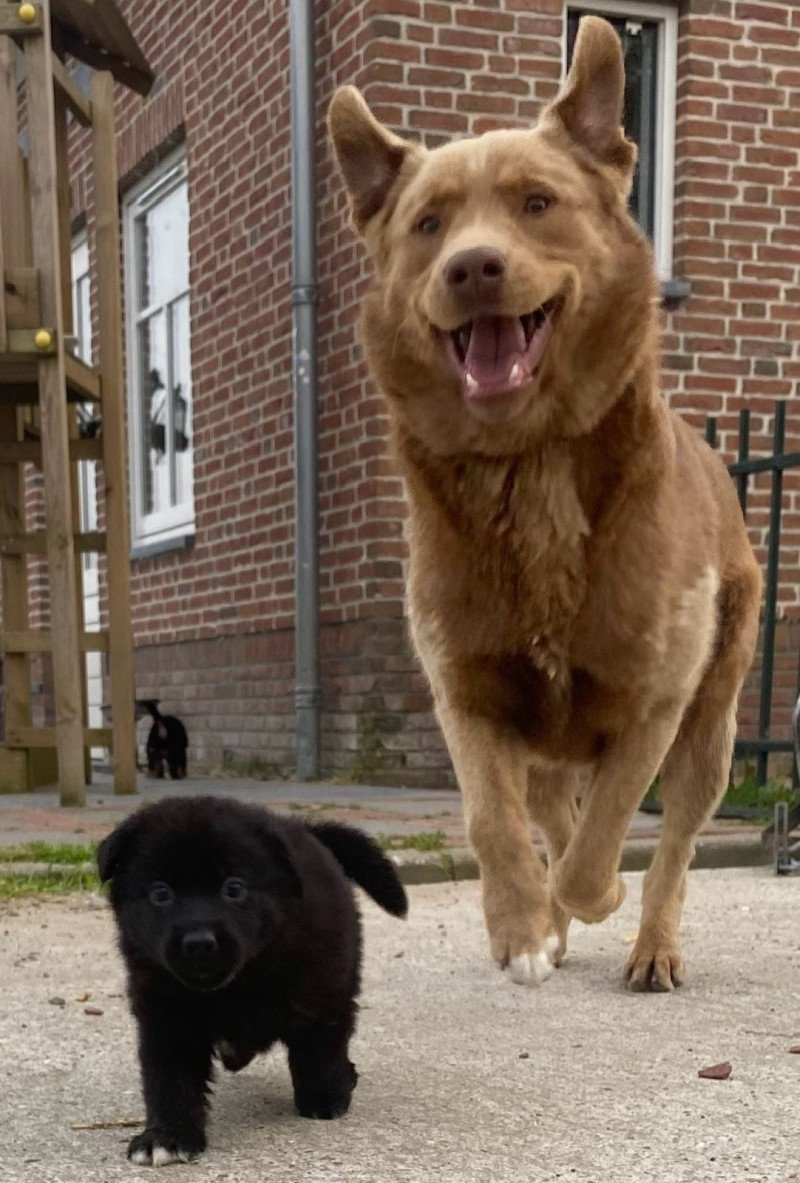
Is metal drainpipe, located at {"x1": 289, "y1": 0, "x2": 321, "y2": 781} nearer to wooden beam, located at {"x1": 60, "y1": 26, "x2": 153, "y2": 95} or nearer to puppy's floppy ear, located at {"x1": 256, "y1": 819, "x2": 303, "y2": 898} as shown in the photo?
wooden beam, located at {"x1": 60, "y1": 26, "x2": 153, "y2": 95}

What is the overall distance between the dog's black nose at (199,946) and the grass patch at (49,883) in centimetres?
244

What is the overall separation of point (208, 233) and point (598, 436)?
22.5ft

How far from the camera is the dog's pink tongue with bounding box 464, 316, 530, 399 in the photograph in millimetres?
2605

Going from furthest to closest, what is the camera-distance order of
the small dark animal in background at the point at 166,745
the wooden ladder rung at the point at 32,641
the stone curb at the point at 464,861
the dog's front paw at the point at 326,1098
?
the small dark animal in background at the point at 166,745, the wooden ladder rung at the point at 32,641, the stone curb at the point at 464,861, the dog's front paw at the point at 326,1098

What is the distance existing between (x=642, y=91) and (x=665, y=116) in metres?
0.18

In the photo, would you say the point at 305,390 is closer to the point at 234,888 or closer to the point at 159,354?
the point at 159,354

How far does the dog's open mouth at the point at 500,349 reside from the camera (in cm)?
261

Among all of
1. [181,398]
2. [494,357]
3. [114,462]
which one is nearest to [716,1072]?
[494,357]

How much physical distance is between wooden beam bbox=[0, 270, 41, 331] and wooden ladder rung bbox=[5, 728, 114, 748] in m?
1.91

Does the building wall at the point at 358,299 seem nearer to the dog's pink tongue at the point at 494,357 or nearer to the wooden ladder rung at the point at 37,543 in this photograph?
the wooden ladder rung at the point at 37,543

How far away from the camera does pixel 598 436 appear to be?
2.80 meters

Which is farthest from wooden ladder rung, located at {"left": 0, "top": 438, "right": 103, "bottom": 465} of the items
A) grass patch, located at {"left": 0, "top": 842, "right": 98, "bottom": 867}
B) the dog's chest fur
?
the dog's chest fur

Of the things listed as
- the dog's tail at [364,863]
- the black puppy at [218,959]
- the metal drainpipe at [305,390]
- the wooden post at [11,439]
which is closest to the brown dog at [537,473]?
the dog's tail at [364,863]

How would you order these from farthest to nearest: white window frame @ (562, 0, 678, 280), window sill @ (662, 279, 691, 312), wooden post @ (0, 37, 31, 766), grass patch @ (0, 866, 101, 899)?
white window frame @ (562, 0, 678, 280) → window sill @ (662, 279, 691, 312) → wooden post @ (0, 37, 31, 766) → grass patch @ (0, 866, 101, 899)
